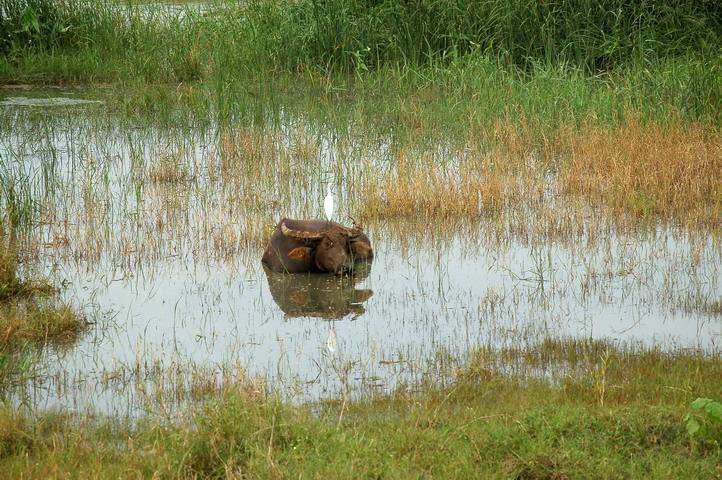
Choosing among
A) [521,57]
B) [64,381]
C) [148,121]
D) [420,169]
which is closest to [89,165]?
[148,121]

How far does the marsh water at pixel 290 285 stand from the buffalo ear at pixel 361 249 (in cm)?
12

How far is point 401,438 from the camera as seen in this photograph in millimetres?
4191

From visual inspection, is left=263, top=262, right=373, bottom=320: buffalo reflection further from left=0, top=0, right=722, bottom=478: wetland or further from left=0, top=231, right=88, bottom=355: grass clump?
left=0, top=231, right=88, bottom=355: grass clump

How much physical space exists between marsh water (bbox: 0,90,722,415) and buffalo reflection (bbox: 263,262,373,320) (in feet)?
0.07

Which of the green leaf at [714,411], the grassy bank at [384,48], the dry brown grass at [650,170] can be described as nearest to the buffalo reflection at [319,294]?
the dry brown grass at [650,170]

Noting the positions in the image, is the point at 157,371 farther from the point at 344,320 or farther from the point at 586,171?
the point at 586,171

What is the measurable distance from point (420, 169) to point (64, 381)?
191 inches

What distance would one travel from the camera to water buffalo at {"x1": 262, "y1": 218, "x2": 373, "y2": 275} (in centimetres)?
735

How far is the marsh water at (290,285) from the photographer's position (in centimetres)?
543

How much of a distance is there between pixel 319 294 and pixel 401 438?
2.97m

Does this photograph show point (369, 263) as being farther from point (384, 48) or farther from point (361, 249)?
point (384, 48)

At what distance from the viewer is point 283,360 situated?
5.61 meters

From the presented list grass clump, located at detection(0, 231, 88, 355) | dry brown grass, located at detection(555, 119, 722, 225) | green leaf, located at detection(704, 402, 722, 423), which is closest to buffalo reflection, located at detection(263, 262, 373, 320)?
grass clump, located at detection(0, 231, 88, 355)

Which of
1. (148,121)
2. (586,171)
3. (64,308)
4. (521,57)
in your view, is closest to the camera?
(64,308)
